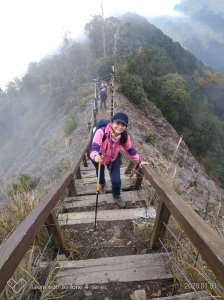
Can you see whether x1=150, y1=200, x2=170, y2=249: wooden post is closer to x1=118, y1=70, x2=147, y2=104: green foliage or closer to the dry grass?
the dry grass

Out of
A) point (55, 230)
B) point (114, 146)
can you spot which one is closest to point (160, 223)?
point (55, 230)

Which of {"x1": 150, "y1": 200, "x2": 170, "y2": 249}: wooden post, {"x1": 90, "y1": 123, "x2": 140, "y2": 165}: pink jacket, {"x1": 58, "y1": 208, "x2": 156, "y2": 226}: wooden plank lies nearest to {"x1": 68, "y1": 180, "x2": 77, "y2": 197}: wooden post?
{"x1": 90, "y1": 123, "x2": 140, "y2": 165}: pink jacket

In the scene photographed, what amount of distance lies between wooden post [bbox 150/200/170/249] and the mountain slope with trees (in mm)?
21074

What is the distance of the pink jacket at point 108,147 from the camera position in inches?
178

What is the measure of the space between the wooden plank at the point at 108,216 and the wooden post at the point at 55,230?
75 centimetres

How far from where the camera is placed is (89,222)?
163 inches

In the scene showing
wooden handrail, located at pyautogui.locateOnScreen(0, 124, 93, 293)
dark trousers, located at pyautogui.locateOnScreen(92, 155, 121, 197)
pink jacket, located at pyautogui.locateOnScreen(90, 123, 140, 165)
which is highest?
wooden handrail, located at pyautogui.locateOnScreen(0, 124, 93, 293)

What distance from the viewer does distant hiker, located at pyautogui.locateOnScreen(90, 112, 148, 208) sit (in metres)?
4.42

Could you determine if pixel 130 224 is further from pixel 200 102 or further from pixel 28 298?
pixel 200 102

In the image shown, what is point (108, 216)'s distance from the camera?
14.0 ft

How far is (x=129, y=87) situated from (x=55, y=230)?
22.1 m

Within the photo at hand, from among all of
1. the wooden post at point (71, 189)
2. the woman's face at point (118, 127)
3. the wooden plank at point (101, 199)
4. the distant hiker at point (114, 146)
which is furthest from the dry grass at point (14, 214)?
the woman's face at point (118, 127)

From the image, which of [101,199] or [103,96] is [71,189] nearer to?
[101,199]

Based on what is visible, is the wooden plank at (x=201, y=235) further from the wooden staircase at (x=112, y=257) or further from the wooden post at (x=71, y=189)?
the wooden post at (x=71, y=189)
